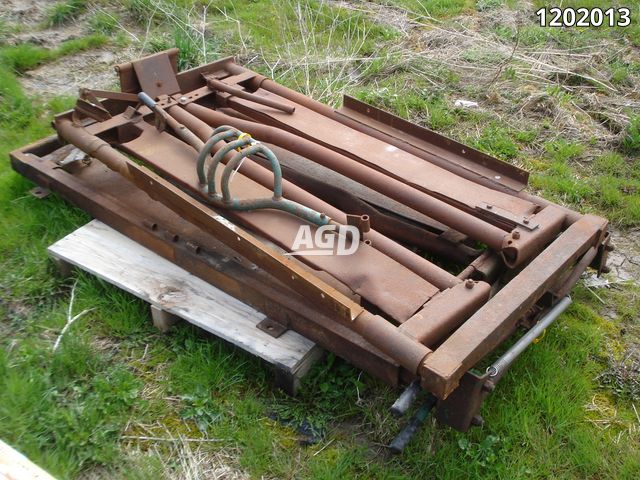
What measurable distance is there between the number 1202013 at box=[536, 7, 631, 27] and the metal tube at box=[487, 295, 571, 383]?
440cm

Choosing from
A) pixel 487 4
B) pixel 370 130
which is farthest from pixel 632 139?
pixel 487 4

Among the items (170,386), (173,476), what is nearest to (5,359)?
(170,386)

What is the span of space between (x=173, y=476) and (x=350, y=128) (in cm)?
200

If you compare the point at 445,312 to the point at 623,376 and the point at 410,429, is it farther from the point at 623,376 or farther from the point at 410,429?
the point at 623,376

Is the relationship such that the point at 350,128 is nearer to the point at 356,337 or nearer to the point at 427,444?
the point at 356,337

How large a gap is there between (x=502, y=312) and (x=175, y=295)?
145 cm

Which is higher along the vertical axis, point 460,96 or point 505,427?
point 460,96

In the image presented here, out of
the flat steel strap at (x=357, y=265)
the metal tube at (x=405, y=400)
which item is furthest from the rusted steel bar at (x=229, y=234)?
the metal tube at (x=405, y=400)

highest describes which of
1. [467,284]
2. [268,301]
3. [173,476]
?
[467,284]

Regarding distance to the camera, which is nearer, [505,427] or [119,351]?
[505,427]

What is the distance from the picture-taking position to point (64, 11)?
18.6 feet

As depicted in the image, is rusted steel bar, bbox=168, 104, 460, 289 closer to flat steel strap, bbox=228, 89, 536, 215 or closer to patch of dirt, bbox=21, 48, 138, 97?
flat steel strap, bbox=228, 89, 536, 215

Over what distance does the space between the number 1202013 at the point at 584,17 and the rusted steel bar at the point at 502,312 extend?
4.04 m

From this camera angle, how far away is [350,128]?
11.4 ft
